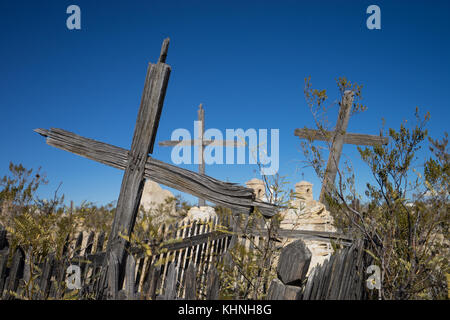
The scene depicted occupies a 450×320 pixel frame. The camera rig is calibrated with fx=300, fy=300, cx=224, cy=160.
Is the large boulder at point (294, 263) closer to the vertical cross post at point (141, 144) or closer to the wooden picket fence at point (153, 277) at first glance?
the wooden picket fence at point (153, 277)

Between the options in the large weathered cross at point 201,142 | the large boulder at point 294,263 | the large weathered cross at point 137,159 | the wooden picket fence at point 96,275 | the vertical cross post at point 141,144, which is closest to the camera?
the large boulder at point 294,263

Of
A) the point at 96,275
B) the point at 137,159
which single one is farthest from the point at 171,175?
the point at 96,275

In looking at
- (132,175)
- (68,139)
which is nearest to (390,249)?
(132,175)

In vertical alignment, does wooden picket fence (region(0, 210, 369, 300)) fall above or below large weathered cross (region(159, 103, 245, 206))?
below

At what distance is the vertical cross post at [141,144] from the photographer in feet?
10.1

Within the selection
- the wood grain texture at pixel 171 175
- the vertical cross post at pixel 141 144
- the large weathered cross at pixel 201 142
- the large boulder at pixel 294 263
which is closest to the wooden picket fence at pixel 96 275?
the wood grain texture at pixel 171 175

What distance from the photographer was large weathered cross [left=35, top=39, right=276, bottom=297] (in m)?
2.93

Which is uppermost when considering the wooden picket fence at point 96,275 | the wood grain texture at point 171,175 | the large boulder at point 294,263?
the wood grain texture at point 171,175

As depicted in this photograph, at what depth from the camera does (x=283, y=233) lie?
20.2ft

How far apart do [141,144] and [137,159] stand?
0.53 feet

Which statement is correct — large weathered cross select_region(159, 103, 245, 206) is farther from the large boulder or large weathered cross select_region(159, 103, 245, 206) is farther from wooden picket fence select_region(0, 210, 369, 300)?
the large boulder

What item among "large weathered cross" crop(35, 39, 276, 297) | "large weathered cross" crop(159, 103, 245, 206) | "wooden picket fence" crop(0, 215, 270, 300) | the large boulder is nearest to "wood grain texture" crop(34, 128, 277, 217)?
"large weathered cross" crop(35, 39, 276, 297)

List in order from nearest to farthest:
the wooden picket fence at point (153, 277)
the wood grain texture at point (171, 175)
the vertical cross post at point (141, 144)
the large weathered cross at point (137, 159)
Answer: the wooden picket fence at point (153, 277) → the wood grain texture at point (171, 175) → the large weathered cross at point (137, 159) → the vertical cross post at point (141, 144)

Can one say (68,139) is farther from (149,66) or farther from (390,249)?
(390,249)
